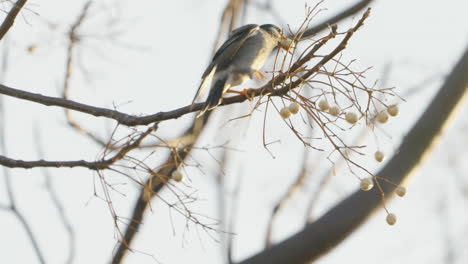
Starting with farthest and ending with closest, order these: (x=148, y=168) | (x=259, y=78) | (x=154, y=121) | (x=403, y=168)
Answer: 1. (x=259, y=78)
2. (x=403, y=168)
3. (x=148, y=168)
4. (x=154, y=121)

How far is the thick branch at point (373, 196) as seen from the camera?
3.98 m

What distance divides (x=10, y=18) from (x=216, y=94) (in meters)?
1.19

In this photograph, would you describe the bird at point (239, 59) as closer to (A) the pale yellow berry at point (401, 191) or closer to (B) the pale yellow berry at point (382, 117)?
(B) the pale yellow berry at point (382, 117)

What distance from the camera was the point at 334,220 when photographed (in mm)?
4078

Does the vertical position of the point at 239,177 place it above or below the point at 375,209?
above

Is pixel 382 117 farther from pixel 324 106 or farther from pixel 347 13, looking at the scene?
pixel 347 13

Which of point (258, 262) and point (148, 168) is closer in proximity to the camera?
point (148, 168)

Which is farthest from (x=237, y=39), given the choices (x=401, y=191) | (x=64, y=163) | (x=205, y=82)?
(x=64, y=163)

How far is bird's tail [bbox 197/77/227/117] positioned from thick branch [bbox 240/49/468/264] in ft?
3.36

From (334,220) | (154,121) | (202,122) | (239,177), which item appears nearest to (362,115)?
(154,121)

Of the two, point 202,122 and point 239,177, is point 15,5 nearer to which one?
point 202,122

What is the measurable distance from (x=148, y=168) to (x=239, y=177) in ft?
11.1

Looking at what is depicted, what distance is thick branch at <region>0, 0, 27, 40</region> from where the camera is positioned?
9.74 ft

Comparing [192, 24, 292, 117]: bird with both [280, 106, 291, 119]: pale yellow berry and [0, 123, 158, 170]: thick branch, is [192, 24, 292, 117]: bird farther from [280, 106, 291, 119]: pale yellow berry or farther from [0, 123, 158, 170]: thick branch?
[0, 123, 158, 170]: thick branch
